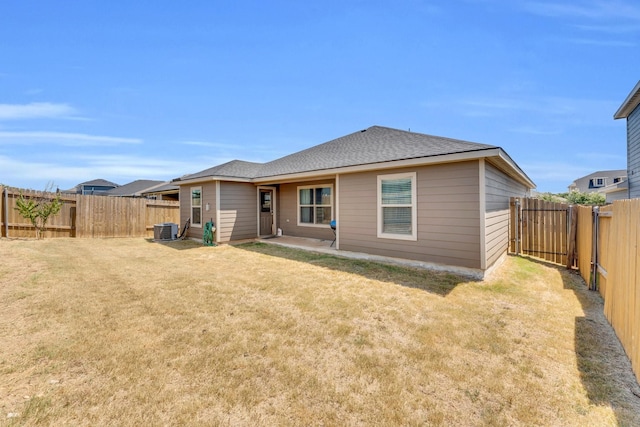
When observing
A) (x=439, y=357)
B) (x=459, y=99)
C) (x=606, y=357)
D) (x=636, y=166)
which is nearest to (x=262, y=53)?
(x=459, y=99)

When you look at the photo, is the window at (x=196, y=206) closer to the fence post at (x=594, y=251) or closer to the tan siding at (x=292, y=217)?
the tan siding at (x=292, y=217)

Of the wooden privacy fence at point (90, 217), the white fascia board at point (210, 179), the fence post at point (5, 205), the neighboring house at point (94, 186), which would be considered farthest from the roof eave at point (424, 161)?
the neighboring house at point (94, 186)

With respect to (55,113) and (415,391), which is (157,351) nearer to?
(415,391)

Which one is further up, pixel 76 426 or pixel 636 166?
pixel 636 166

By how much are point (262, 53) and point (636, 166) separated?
15.3 meters

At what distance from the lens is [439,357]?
9.01 feet

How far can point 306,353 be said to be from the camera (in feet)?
9.09

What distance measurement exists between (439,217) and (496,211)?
184cm

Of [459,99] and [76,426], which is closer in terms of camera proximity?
[76,426]

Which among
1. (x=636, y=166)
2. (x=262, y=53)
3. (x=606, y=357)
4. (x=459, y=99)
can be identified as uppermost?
(x=262, y=53)

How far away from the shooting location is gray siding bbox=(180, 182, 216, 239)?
32.8 feet

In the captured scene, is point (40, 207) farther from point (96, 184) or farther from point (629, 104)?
point (96, 184)

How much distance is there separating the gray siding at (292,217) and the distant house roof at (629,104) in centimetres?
1097

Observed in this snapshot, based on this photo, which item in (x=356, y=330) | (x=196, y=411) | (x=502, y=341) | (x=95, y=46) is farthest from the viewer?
(x=95, y=46)
